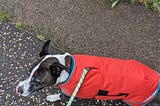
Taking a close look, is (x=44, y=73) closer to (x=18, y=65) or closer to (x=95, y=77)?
(x=95, y=77)

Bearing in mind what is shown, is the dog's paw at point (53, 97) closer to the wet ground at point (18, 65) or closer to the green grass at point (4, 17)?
the wet ground at point (18, 65)

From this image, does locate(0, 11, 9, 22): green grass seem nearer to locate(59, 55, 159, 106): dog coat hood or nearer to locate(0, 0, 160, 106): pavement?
locate(0, 0, 160, 106): pavement

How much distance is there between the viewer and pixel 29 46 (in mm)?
4227

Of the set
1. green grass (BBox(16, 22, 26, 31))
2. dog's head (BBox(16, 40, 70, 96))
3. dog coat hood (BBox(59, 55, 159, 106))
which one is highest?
green grass (BBox(16, 22, 26, 31))

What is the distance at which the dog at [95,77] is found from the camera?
10.5 feet

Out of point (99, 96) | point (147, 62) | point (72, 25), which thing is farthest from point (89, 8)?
point (99, 96)

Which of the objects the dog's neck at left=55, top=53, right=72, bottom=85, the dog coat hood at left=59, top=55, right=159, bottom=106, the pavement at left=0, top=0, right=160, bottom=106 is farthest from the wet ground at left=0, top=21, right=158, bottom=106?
the dog's neck at left=55, top=53, right=72, bottom=85

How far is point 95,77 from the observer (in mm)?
3227

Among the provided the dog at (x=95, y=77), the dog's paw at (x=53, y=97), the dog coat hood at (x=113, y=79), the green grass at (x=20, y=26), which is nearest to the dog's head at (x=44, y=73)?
the dog at (x=95, y=77)

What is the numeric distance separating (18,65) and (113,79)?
134cm

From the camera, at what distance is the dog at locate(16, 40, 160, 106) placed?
3209 mm

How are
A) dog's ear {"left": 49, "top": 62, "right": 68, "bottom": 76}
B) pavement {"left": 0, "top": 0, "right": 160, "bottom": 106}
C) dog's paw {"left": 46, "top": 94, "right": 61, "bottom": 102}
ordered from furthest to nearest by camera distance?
pavement {"left": 0, "top": 0, "right": 160, "bottom": 106}, dog's paw {"left": 46, "top": 94, "right": 61, "bottom": 102}, dog's ear {"left": 49, "top": 62, "right": 68, "bottom": 76}

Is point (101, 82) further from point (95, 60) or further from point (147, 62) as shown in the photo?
point (147, 62)

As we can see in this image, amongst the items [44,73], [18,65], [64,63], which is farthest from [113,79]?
[18,65]
